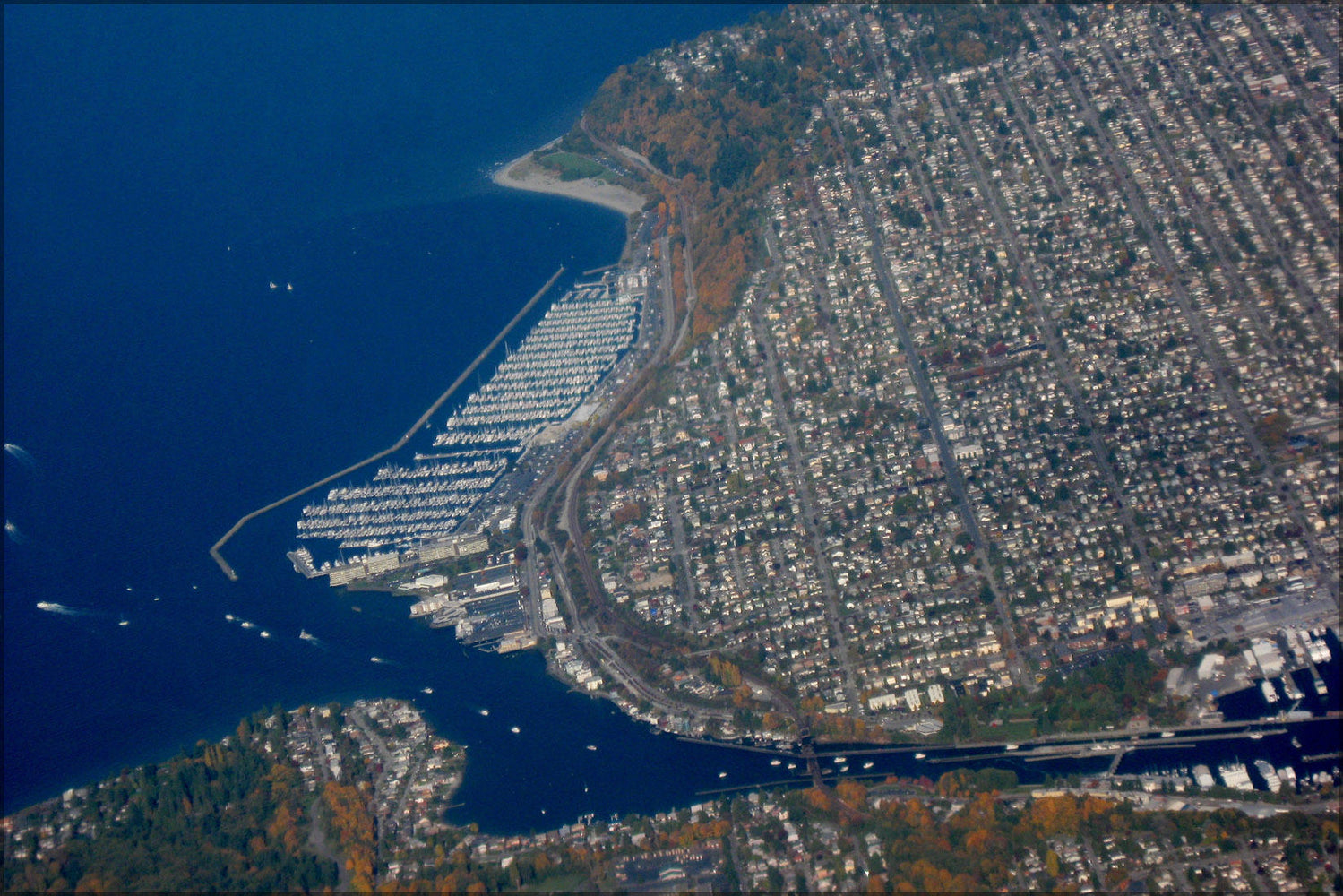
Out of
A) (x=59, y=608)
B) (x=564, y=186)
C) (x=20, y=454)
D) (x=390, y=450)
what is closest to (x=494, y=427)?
(x=390, y=450)

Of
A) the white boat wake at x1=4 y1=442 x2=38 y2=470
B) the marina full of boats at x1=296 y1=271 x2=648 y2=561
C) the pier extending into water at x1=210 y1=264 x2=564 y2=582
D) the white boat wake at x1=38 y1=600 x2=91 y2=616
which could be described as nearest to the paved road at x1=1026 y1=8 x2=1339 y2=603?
the marina full of boats at x1=296 y1=271 x2=648 y2=561

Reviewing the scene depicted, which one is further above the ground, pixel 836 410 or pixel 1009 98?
pixel 1009 98

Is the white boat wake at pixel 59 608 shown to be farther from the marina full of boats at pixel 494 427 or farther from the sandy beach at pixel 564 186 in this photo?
the sandy beach at pixel 564 186

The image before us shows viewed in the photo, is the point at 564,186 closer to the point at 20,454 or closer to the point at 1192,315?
the point at 20,454

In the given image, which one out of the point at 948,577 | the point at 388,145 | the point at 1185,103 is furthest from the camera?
the point at 388,145

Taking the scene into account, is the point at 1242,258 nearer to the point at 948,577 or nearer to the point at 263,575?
the point at 948,577

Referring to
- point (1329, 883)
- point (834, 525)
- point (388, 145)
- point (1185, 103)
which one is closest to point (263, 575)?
point (834, 525)

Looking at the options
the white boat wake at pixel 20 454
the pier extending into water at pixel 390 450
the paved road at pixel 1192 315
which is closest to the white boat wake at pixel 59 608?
the pier extending into water at pixel 390 450
